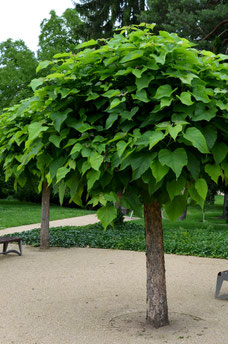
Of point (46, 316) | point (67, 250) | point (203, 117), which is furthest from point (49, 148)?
point (67, 250)

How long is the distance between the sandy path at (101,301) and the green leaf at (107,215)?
6.20ft

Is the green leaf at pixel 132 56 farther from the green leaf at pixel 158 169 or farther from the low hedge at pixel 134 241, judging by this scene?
the low hedge at pixel 134 241

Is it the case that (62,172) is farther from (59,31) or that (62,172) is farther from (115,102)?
(59,31)

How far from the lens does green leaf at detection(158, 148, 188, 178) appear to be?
3170mm

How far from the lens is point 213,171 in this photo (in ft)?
12.0

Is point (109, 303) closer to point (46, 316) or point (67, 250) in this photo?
point (46, 316)

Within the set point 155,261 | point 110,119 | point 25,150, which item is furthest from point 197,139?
point 25,150

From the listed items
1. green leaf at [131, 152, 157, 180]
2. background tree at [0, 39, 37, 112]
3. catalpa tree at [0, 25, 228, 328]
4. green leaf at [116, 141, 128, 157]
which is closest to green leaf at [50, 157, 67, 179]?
catalpa tree at [0, 25, 228, 328]

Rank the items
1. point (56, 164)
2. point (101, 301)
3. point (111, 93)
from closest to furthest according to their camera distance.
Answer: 1. point (111, 93)
2. point (56, 164)
3. point (101, 301)

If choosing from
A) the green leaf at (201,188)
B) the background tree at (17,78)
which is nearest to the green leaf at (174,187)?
the green leaf at (201,188)

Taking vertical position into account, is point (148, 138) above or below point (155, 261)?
above

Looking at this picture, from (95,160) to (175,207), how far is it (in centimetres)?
80

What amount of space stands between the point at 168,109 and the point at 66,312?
340 cm

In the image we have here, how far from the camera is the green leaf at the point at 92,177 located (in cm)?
346
